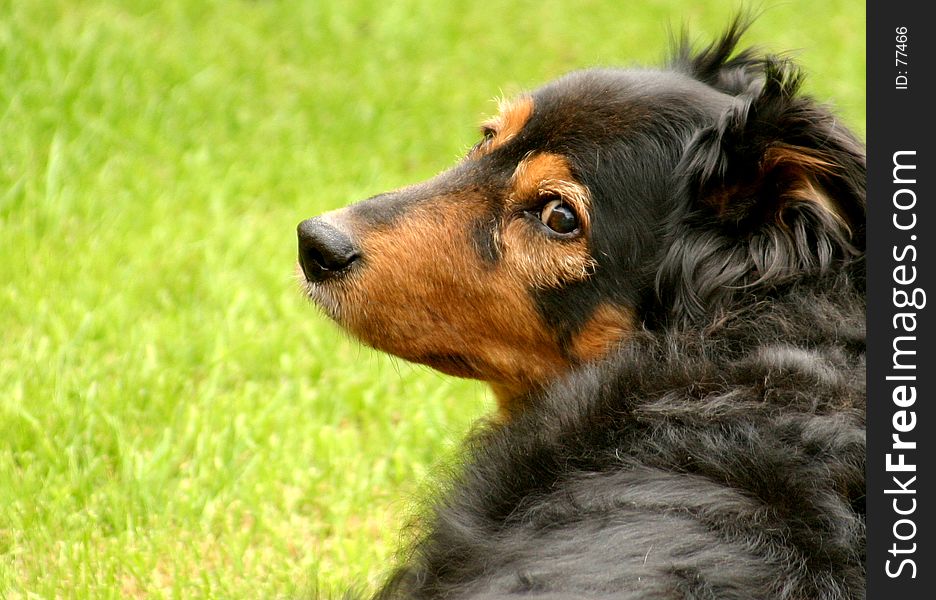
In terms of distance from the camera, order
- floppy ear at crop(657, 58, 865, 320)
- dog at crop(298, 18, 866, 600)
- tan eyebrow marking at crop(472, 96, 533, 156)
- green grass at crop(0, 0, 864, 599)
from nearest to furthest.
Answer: dog at crop(298, 18, 866, 600) → floppy ear at crop(657, 58, 865, 320) → tan eyebrow marking at crop(472, 96, 533, 156) → green grass at crop(0, 0, 864, 599)

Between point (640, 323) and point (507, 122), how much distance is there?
3.16 feet

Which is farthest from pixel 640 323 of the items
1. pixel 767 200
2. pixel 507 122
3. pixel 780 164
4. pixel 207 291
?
pixel 207 291

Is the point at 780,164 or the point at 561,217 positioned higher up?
the point at 780,164

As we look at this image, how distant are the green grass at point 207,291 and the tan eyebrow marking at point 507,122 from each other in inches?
46.0

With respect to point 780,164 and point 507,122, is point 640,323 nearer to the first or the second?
point 780,164

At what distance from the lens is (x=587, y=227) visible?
3936 mm

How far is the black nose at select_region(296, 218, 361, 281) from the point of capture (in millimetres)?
4016

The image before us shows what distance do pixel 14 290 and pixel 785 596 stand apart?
14.8 ft

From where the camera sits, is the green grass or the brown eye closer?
the brown eye

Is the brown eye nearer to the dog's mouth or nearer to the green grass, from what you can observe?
the dog's mouth

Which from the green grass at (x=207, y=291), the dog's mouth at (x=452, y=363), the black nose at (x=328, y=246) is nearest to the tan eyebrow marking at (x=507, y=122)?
the black nose at (x=328, y=246)

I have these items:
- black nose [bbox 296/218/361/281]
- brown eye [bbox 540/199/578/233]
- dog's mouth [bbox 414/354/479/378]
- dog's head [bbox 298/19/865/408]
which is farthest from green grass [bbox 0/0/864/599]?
brown eye [bbox 540/199/578/233]

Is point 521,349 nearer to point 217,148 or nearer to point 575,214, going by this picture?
point 575,214

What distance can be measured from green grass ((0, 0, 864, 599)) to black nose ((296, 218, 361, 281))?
0.89 metres
